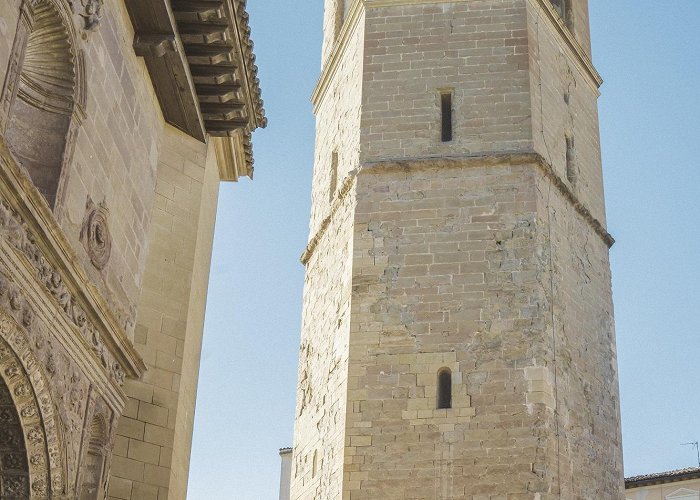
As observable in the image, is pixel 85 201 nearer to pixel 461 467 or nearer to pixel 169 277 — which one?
pixel 169 277

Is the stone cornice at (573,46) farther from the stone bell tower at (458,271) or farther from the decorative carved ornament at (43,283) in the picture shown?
the decorative carved ornament at (43,283)

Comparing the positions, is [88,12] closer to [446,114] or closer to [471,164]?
[471,164]

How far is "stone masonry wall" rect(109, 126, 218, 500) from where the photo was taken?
903cm

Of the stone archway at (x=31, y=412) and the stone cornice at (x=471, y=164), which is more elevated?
the stone cornice at (x=471, y=164)

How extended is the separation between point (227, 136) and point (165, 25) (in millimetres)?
2311

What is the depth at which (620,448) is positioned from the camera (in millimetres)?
14305

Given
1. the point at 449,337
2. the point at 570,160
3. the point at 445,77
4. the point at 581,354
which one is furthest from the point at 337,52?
the point at 581,354

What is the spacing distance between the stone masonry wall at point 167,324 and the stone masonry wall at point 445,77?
408cm

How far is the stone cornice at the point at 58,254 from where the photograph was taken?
6.23 metres

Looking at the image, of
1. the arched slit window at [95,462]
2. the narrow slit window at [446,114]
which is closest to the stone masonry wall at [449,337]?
the narrow slit window at [446,114]

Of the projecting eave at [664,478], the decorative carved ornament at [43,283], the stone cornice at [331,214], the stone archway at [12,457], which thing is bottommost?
the stone archway at [12,457]

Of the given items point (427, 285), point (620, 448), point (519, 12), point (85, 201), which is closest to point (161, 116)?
point (85, 201)

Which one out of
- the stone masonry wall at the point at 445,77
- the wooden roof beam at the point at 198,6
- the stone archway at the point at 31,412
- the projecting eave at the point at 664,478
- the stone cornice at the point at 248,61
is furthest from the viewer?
the projecting eave at the point at 664,478

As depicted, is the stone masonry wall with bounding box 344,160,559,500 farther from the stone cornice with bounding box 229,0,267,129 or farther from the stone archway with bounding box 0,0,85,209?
the stone archway with bounding box 0,0,85,209
